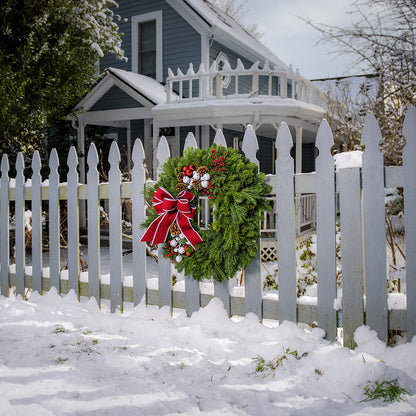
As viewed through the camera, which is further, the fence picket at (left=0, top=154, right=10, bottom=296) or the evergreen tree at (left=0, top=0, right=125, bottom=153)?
the evergreen tree at (left=0, top=0, right=125, bottom=153)

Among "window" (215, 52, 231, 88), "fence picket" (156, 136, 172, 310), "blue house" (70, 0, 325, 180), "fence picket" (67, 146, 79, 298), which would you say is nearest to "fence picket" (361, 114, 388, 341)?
"fence picket" (156, 136, 172, 310)

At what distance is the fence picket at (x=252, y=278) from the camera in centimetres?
311

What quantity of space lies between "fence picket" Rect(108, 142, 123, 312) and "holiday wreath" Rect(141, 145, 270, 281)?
0.56 meters

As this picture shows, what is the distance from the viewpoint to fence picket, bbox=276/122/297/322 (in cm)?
301

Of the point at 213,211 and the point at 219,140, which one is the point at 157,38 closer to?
the point at 219,140

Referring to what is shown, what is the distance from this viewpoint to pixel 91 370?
7.95 feet

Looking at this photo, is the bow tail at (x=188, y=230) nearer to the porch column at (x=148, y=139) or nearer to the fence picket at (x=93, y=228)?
the fence picket at (x=93, y=228)

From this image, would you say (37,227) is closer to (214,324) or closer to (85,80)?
(214,324)

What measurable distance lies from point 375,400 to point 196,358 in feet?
3.48

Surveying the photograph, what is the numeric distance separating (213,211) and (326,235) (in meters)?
0.84

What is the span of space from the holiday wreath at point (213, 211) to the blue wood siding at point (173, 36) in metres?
10.6

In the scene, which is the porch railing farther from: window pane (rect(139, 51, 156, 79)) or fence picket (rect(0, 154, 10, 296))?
fence picket (rect(0, 154, 10, 296))

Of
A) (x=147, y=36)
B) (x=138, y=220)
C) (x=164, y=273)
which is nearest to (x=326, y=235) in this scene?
(x=164, y=273)

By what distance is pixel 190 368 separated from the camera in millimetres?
2459
